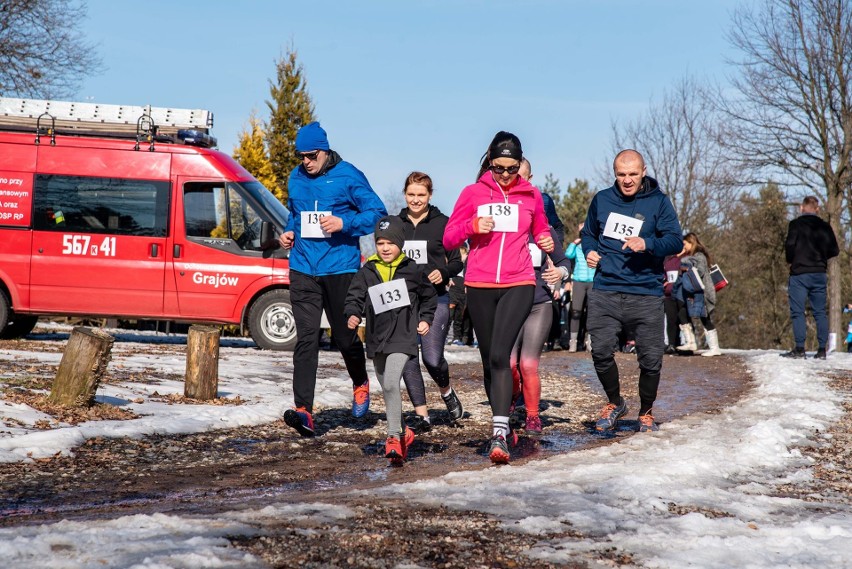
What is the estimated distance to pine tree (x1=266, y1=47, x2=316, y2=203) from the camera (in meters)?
45.1

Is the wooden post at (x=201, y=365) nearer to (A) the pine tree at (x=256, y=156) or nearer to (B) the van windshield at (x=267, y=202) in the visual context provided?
(B) the van windshield at (x=267, y=202)

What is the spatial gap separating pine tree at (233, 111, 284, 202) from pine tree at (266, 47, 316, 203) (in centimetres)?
135

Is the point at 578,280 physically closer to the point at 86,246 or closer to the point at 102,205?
the point at 102,205

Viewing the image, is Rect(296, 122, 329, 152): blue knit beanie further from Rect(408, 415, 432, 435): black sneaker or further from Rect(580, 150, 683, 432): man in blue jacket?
Rect(408, 415, 432, 435): black sneaker

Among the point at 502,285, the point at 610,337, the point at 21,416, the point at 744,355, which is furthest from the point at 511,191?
the point at 744,355

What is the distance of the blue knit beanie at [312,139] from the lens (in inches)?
298

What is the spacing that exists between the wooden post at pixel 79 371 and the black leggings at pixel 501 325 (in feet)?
9.80

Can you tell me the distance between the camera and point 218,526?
4.04 meters

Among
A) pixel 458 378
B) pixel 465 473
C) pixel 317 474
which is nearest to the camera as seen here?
pixel 465 473

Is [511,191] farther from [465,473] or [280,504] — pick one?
[280,504]

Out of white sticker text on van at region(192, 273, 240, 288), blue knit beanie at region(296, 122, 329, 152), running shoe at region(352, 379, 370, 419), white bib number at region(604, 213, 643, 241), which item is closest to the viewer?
white bib number at region(604, 213, 643, 241)

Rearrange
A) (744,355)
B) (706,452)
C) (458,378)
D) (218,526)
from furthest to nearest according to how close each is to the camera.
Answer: (744,355) < (458,378) < (706,452) < (218,526)

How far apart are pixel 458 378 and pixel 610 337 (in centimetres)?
545

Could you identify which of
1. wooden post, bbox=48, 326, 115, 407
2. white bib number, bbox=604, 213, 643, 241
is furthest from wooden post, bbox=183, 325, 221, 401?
white bib number, bbox=604, 213, 643, 241
